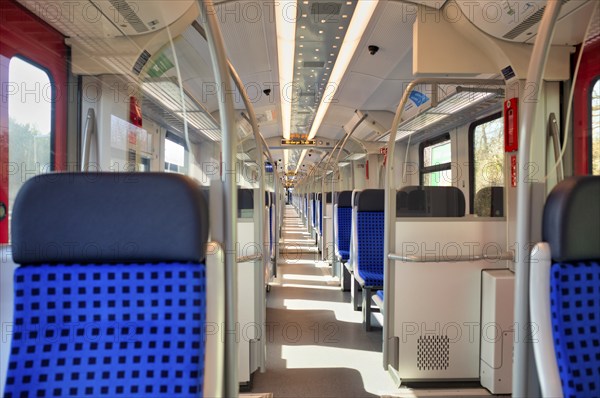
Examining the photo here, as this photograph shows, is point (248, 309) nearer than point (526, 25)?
No

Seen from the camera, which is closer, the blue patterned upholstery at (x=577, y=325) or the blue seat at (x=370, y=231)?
the blue patterned upholstery at (x=577, y=325)

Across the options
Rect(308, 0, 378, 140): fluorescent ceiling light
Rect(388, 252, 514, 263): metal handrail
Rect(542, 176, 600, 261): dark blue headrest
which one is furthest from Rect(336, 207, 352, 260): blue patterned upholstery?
Rect(542, 176, 600, 261): dark blue headrest

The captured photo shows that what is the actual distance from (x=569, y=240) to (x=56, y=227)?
4.95 feet

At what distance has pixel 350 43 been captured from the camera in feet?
15.3

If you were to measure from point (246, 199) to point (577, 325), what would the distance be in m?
2.53

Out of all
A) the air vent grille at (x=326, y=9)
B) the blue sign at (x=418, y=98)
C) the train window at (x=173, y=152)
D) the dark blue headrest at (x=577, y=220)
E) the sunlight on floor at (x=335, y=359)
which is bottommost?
the sunlight on floor at (x=335, y=359)

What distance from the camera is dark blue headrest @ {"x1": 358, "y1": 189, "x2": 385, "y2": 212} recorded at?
4.48 metres

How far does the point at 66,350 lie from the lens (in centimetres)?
115

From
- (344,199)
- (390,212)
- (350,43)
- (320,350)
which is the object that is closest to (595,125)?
(390,212)

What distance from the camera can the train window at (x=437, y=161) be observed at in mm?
6711

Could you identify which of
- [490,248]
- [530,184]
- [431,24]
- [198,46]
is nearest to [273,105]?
[198,46]

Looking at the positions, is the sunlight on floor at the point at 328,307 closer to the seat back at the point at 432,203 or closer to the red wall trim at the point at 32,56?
the seat back at the point at 432,203

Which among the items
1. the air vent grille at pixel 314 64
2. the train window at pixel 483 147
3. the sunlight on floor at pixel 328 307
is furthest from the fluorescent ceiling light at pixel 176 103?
the train window at pixel 483 147

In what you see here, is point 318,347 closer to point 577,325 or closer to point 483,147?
point 577,325
